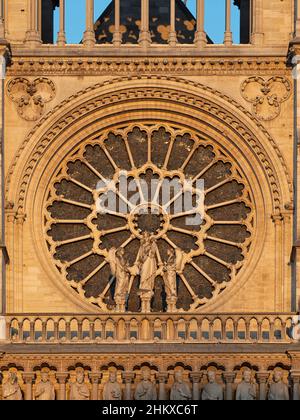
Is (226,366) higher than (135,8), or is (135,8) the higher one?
(135,8)

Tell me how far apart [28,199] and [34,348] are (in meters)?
2.88

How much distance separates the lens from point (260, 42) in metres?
49.7

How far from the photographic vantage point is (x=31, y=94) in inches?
1948

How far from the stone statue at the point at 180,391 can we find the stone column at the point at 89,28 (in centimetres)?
586

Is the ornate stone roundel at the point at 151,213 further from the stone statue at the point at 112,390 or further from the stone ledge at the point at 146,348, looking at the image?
the stone statue at the point at 112,390

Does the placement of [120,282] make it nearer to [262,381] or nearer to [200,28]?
[262,381]

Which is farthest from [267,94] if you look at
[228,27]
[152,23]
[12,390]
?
[12,390]

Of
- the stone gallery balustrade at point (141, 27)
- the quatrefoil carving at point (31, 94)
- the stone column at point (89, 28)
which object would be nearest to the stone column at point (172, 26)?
the stone gallery balustrade at point (141, 27)

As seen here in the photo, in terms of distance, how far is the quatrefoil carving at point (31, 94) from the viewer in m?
49.4

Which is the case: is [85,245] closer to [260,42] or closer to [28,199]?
[28,199]

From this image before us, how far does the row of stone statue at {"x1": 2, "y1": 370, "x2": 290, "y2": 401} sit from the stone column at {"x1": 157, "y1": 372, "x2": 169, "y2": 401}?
8 cm

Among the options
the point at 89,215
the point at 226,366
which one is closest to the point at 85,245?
the point at 89,215

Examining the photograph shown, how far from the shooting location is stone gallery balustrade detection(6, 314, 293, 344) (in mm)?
47594

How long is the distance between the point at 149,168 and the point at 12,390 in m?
4.72
